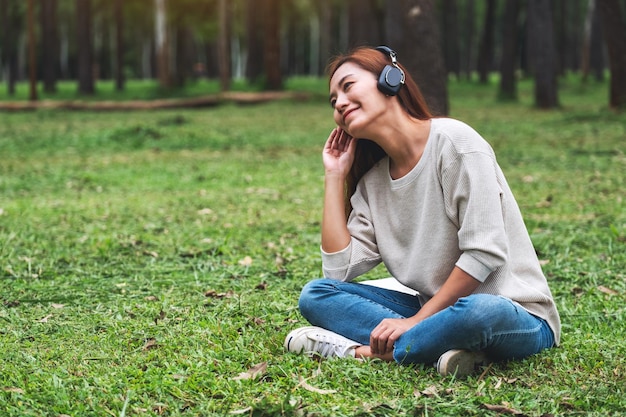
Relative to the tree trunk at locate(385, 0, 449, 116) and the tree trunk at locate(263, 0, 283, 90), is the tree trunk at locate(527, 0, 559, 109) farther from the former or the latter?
the tree trunk at locate(263, 0, 283, 90)

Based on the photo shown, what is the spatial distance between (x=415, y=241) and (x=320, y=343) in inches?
22.8

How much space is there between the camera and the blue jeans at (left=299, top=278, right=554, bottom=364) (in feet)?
9.89

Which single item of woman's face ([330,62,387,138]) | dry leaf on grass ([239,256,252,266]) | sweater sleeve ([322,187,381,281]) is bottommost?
dry leaf on grass ([239,256,252,266])

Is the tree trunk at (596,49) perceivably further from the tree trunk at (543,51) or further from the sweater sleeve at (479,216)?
the sweater sleeve at (479,216)

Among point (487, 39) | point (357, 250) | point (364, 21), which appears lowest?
Result: point (357, 250)

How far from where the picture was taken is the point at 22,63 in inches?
2233

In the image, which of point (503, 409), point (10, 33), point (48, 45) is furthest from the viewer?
point (10, 33)

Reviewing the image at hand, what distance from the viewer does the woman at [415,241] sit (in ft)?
10.0

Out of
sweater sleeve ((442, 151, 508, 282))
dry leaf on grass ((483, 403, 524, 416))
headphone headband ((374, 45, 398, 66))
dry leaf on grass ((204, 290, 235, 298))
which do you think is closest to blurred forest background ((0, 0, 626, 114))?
dry leaf on grass ((204, 290, 235, 298))

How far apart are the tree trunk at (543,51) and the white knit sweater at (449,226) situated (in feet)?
51.3

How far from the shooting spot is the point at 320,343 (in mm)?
3441

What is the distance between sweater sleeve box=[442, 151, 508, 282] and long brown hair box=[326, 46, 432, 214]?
35 cm

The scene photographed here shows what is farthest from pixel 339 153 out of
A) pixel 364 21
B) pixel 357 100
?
pixel 364 21

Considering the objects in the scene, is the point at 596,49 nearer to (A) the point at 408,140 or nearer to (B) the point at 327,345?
(A) the point at 408,140
